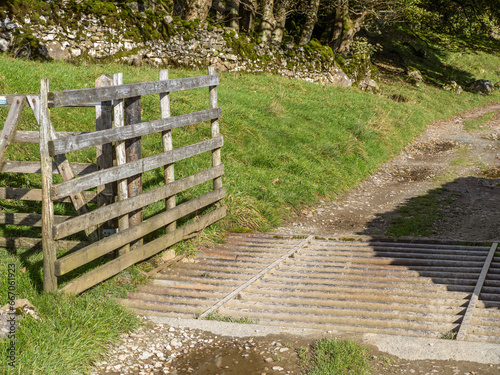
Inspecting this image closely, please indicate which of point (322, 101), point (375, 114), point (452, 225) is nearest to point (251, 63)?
point (322, 101)

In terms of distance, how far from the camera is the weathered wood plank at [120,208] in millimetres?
4699

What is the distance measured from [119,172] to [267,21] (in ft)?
52.0

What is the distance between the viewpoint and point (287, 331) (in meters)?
4.69

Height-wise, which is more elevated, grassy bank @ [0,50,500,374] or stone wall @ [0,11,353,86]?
stone wall @ [0,11,353,86]

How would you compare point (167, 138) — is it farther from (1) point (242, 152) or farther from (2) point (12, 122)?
(1) point (242, 152)

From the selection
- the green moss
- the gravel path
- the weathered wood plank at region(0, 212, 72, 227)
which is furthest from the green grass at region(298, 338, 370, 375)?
the green moss

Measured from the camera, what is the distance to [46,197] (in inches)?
178

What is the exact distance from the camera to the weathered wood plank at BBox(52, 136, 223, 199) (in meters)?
4.64

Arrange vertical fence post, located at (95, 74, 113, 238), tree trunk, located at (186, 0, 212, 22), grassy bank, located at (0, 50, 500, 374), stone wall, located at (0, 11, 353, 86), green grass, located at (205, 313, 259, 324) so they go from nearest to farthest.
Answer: grassy bank, located at (0, 50, 500, 374) → green grass, located at (205, 313, 259, 324) → vertical fence post, located at (95, 74, 113, 238) → stone wall, located at (0, 11, 353, 86) → tree trunk, located at (186, 0, 212, 22)

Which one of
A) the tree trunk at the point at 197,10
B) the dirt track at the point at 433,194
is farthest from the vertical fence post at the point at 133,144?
the tree trunk at the point at 197,10

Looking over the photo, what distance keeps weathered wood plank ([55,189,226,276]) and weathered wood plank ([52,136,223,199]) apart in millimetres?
576

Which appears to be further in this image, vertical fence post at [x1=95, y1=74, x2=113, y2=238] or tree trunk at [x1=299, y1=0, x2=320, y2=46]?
tree trunk at [x1=299, y1=0, x2=320, y2=46]

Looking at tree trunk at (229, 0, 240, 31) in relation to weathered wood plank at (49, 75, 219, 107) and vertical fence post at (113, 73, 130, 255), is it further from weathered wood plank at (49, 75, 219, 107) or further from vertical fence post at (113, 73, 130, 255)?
vertical fence post at (113, 73, 130, 255)

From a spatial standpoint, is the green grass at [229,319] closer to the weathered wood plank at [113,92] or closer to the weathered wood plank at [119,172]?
the weathered wood plank at [119,172]
